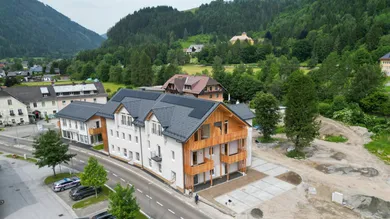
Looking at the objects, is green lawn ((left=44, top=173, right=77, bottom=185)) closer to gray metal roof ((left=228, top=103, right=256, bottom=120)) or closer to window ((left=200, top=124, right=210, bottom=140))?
window ((left=200, top=124, right=210, bottom=140))

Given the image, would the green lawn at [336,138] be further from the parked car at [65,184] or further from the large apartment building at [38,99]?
the large apartment building at [38,99]

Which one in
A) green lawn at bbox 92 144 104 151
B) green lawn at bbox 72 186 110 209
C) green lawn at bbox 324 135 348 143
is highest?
green lawn at bbox 92 144 104 151

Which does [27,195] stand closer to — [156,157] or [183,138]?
[156,157]

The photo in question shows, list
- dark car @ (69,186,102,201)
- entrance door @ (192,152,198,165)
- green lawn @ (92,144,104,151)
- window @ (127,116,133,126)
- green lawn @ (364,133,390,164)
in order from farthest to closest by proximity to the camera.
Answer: green lawn @ (92,144,104,151) → green lawn @ (364,133,390,164) → window @ (127,116,133,126) → entrance door @ (192,152,198,165) → dark car @ (69,186,102,201)

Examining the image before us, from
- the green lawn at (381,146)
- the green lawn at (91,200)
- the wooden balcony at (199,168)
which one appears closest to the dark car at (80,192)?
the green lawn at (91,200)

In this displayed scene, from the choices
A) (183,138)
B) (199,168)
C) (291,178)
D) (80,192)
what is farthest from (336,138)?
(80,192)

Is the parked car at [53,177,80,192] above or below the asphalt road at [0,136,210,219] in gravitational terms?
above

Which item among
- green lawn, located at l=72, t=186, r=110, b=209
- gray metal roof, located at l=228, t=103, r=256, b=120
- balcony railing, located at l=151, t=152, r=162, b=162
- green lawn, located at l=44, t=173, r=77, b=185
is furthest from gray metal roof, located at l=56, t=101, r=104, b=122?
gray metal roof, located at l=228, t=103, r=256, b=120

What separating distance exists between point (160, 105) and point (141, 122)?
3.34 m

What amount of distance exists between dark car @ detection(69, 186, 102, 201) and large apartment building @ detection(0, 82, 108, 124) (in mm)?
43410

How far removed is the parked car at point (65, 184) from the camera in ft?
103

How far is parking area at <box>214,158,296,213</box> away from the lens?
1085 inches

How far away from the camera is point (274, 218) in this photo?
2530 centimetres

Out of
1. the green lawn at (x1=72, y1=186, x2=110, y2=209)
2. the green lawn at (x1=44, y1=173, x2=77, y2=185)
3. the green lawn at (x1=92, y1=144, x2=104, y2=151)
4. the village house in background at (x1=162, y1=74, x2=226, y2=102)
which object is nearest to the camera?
the green lawn at (x1=72, y1=186, x2=110, y2=209)
